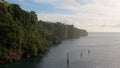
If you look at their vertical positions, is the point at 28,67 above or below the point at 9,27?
below

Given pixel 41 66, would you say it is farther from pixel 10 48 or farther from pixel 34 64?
pixel 10 48

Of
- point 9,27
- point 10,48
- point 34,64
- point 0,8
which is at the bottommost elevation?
point 34,64

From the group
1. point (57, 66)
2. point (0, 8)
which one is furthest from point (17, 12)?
point (57, 66)

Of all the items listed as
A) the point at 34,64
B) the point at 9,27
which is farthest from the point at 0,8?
the point at 34,64

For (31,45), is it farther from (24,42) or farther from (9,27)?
(9,27)

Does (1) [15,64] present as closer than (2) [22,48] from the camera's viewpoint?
Yes

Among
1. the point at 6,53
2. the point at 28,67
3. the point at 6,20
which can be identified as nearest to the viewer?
the point at 28,67

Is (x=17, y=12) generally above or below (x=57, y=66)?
above

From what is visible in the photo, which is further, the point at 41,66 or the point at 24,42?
the point at 24,42

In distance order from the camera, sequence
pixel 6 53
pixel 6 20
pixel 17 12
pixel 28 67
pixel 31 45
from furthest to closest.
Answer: pixel 17 12
pixel 31 45
pixel 6 20
pixel 6 53
pixel 28 67
